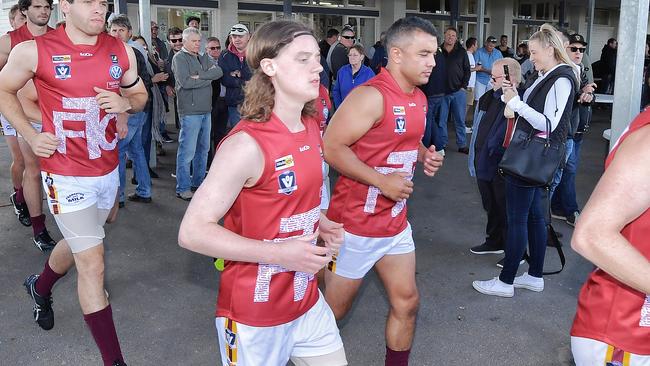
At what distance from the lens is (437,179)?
8.69 meters

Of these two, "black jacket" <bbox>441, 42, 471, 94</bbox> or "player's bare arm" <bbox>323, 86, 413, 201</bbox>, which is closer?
"player's bare arm" <bbox>323, 86, 413, 201</bbox>

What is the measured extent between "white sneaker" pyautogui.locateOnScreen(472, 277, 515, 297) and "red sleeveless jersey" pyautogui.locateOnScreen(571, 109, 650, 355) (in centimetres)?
289

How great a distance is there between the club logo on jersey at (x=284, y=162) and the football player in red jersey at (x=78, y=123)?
5.24 ft

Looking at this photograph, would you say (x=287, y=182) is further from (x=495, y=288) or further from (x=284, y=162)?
(x=495, y=288)

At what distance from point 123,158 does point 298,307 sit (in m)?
5.42

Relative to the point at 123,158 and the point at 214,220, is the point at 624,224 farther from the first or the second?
the point at 123,158

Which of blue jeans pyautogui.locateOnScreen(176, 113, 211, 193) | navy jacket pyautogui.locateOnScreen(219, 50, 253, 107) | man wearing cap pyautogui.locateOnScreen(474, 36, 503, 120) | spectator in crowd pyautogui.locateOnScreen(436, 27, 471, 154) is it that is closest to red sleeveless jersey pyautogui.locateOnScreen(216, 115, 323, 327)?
blue jeans pyautogui.locateOnScreen(176, 113, 211, 193)

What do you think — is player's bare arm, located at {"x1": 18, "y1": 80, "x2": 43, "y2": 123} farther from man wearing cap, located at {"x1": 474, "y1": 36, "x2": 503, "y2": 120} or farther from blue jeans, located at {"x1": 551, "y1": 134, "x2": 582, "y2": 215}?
man wearing cap, located at {"x1": 474, "y1": 36, "x2": 503, "y2": 120}

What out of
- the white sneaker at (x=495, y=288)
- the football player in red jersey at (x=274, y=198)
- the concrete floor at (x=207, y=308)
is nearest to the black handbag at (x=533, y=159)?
the white sneaker at (x=495, y=288)

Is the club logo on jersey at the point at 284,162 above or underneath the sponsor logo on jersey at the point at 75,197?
above

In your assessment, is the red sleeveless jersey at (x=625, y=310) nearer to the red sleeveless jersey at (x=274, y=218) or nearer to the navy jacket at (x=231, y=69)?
the red sleeveless jersey at (x=274, y=218)

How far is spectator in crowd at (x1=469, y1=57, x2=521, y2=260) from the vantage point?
5234mm

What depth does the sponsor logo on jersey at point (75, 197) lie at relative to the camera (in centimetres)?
329

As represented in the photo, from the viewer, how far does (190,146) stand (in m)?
7.43
